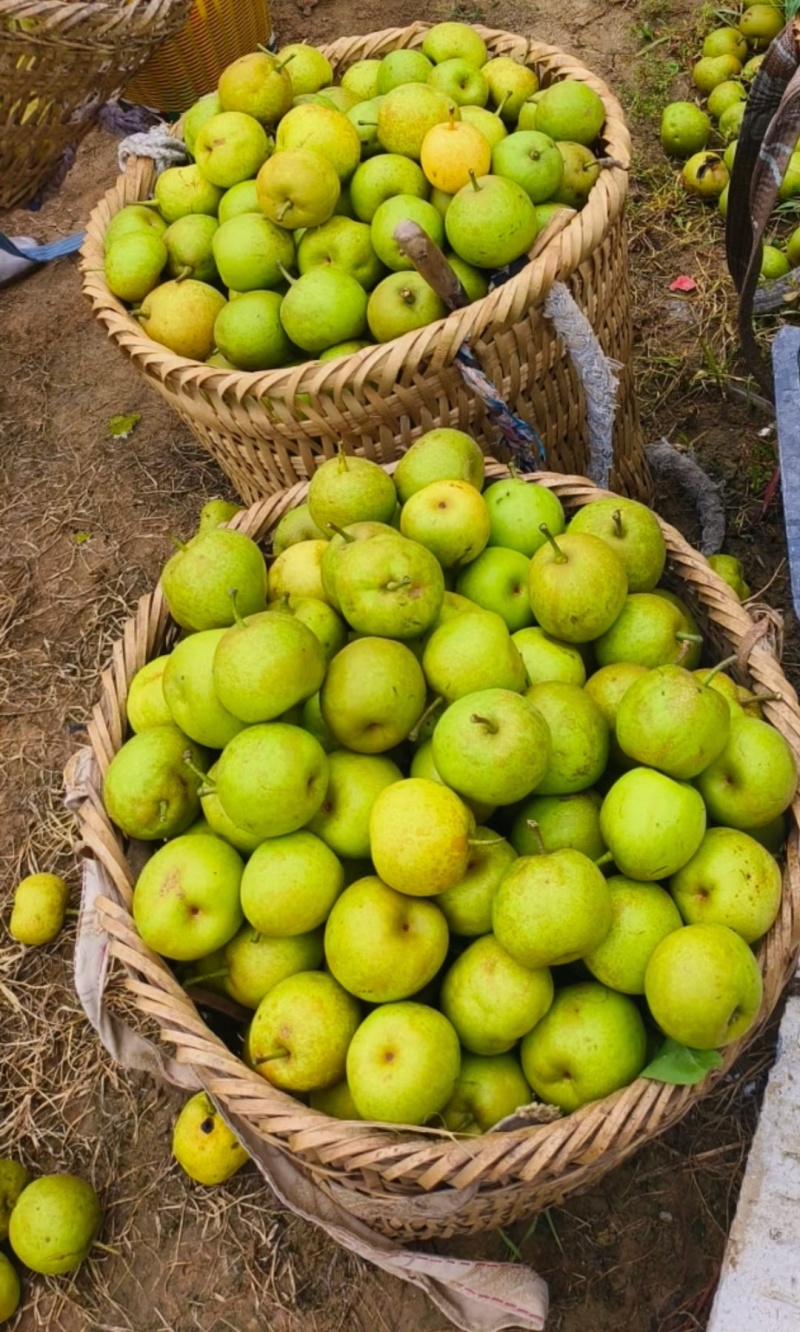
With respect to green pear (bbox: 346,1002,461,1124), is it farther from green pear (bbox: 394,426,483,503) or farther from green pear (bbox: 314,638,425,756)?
green pear (bbox: 394,426,483,503)

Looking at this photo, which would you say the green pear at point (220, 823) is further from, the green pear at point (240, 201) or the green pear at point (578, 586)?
the green pear at point (240, 201)

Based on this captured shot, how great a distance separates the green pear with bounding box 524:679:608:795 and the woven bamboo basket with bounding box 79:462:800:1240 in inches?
13.4

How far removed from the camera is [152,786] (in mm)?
1850

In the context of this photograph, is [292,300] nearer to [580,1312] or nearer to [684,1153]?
[684,1153]

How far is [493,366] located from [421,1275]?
6.54 feet

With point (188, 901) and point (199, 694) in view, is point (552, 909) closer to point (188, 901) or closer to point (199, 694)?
point (188, 901)

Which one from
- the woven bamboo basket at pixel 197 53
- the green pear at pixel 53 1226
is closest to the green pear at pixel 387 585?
the green pear at pixel 53 1226

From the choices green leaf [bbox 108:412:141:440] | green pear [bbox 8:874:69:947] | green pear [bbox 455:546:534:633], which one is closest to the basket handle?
Result: green pear [bbox 455:546:534:633]

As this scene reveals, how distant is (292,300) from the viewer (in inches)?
99.7

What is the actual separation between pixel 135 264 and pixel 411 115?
87 centimetres

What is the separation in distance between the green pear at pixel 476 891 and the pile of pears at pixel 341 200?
1.38 metres

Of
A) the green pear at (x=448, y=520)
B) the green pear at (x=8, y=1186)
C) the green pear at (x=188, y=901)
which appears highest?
the green pear at (x=448, y=520)

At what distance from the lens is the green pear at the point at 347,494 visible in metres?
2.08

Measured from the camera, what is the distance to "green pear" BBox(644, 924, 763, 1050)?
1.48 meters
